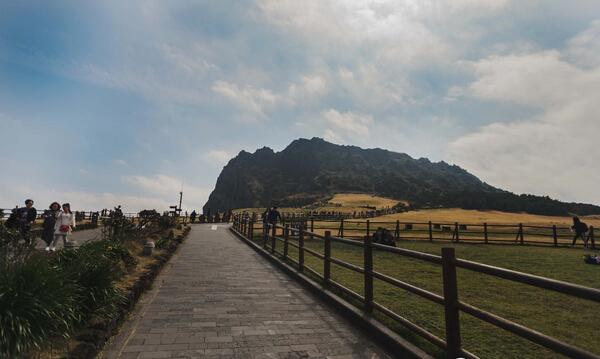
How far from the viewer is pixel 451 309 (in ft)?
12.2

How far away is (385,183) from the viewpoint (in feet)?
648

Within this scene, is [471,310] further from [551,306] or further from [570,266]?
[570,266]

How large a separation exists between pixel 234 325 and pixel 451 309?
118 inches

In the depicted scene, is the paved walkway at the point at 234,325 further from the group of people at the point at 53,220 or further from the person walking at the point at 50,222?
the person walking at the point at 50,222

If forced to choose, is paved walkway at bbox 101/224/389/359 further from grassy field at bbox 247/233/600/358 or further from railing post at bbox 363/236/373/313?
grassy field at bbox 247/233/600/358

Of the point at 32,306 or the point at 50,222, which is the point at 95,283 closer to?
the point at 32,306

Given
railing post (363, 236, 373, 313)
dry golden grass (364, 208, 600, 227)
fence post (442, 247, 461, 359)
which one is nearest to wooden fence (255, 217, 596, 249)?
railing post (363, 236, 373, 313)

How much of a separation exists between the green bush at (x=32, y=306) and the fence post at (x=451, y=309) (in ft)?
12.9

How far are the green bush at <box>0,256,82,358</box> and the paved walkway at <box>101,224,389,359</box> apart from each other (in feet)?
2.23

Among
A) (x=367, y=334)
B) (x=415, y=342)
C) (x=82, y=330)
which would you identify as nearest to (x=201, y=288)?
(x=82, y=330)

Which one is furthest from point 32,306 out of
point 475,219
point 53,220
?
point 475,219

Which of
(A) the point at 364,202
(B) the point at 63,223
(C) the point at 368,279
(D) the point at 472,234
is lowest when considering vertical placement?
(D) the point at 472,234

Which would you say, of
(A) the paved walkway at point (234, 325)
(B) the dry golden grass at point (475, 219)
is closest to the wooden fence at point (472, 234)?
(A) the paved walkway at point (234, 325)

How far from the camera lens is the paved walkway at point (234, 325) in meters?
4.15
